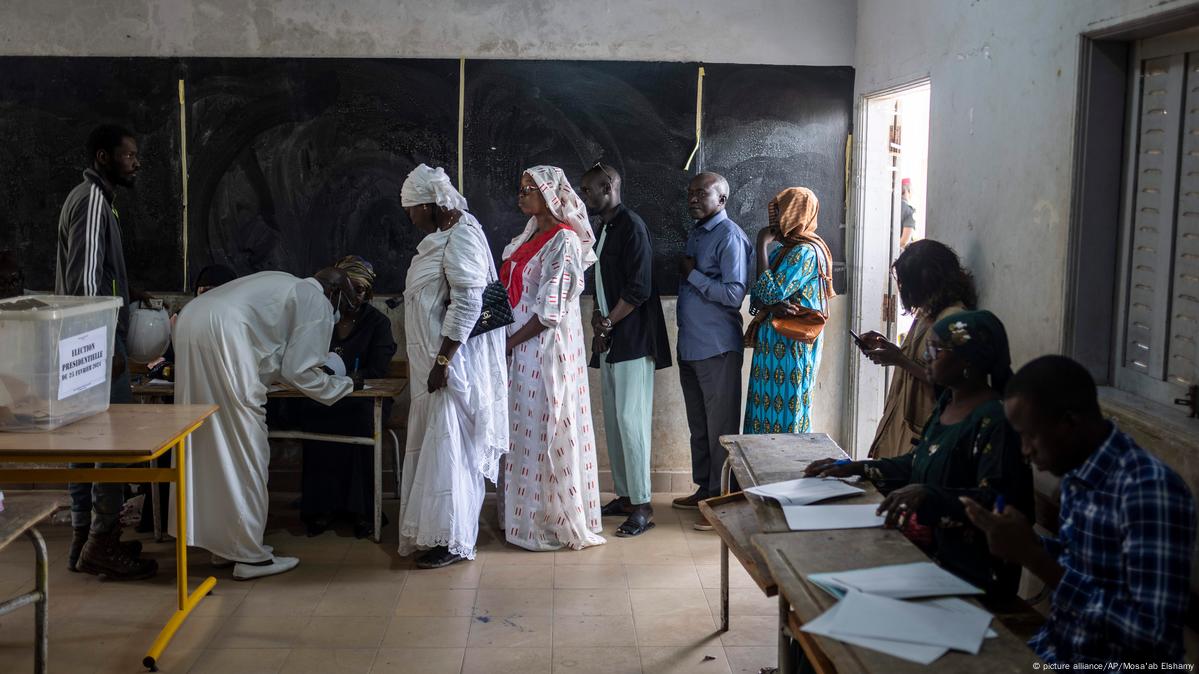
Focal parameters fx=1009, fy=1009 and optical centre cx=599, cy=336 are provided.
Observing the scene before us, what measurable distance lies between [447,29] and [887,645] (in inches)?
180

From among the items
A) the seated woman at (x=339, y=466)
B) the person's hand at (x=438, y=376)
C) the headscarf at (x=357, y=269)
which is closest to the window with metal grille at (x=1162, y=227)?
the person's hand at (x=438, y=376)

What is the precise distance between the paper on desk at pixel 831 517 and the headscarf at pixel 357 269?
317 cm

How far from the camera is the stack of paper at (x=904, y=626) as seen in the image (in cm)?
184

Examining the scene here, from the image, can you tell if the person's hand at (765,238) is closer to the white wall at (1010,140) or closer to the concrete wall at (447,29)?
the concrete wall at (447,29)

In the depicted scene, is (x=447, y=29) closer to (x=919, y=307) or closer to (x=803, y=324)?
(x=803, y=324)

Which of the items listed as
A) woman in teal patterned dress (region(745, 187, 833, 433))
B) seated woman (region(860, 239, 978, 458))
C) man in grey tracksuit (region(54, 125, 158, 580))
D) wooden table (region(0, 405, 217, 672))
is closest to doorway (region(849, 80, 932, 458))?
woman in teal patterned dress (region(745, 187, 833, 433))

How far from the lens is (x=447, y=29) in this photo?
18.3 ft

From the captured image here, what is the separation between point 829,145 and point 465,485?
2837 mm

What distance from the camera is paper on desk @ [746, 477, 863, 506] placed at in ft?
9.20

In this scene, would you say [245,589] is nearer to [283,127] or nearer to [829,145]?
[283,127]

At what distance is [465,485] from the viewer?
15.0 feet

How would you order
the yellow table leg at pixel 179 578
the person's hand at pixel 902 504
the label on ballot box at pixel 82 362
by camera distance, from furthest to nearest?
the yellow table leg at pixel 179 578 → the label on ballot box at pixel 82 362 → the person's hand at pixel 902 504

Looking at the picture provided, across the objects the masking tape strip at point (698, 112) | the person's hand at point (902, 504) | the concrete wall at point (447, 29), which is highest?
the concrete wall at point (447, 29)

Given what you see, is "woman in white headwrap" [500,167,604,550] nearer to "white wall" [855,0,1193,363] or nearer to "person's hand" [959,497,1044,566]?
"white wall" [855,0,1193,363]
